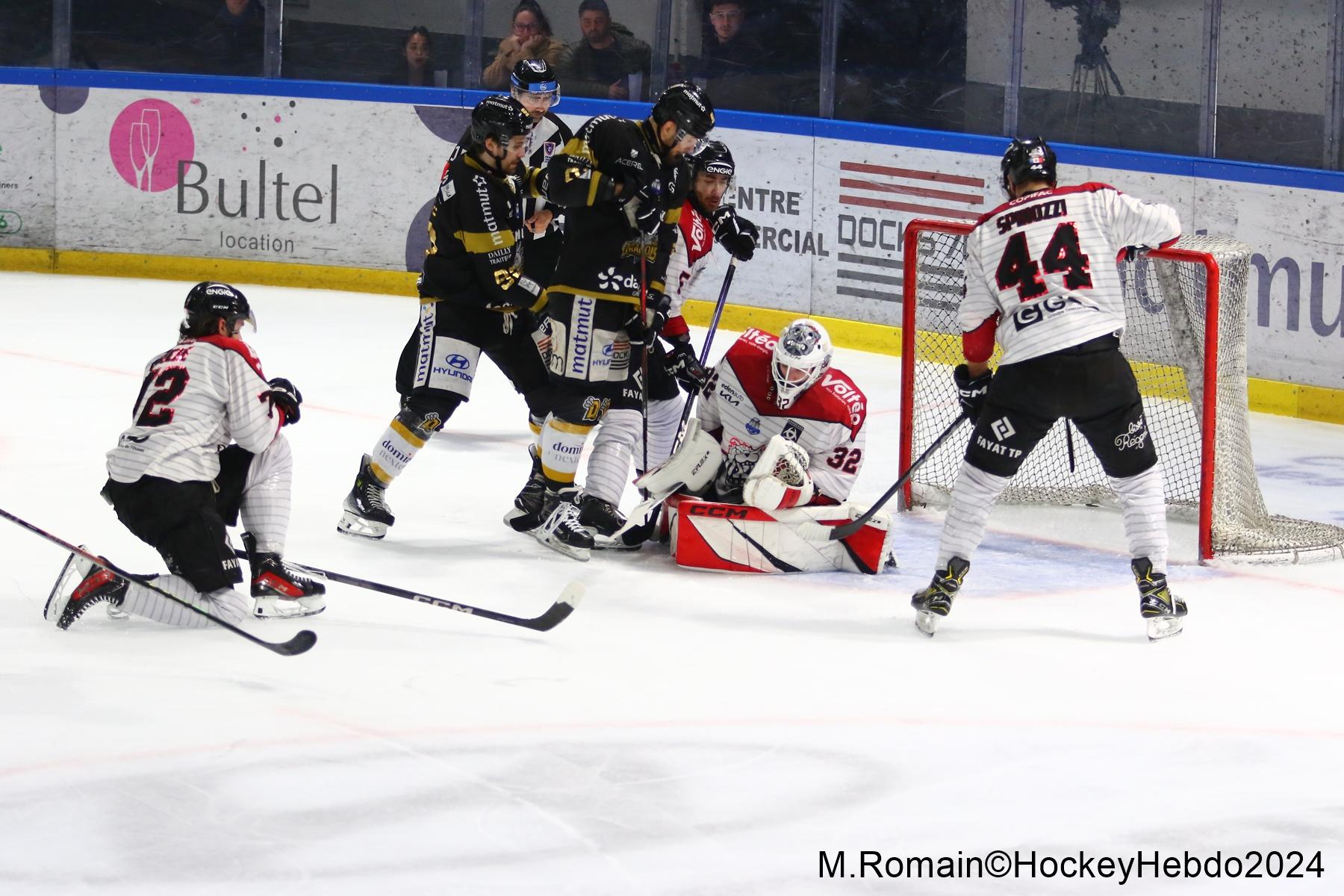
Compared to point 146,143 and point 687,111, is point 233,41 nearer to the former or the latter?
point 146,143

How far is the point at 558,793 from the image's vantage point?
3.24m

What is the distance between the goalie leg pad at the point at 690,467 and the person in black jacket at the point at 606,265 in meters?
0.22

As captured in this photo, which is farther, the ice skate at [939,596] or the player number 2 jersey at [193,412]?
the ice skate at [939,596]

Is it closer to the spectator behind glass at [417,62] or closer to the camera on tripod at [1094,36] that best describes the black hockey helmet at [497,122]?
the camera on tripod at [1094,36]

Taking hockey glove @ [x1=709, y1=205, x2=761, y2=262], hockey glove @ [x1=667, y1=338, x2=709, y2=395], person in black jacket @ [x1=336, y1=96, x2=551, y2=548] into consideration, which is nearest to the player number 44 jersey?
hockey glove @ [x1=667, y1=338, x2=709, y2=395]

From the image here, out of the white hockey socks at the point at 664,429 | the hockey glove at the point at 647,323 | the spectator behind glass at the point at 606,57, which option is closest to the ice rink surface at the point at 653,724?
the white hockey socks at the point at 664,429

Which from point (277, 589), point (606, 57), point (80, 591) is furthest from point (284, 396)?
point (606, 57)

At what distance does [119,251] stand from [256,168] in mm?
906

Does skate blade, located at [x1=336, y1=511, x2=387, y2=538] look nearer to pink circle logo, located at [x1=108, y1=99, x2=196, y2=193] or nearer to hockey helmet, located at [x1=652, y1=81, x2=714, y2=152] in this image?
hockey helmet, located at [x1=652, y1=81, x2=714, y2=152]

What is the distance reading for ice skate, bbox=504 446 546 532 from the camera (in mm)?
5168

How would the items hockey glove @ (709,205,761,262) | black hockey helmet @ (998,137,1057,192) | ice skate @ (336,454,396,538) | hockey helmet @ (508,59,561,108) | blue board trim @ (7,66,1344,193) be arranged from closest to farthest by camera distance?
1. black hockey helmet @ (998,137,1057,192)
2. ice skate @ (336,454,396,538)
3. hockey glove @ (709,205,761,262)
4. hockey helmet @ (508,59,561,108)
5. blue board trim @ (7,66,1344,193)

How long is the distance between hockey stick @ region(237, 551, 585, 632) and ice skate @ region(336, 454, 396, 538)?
81 cm

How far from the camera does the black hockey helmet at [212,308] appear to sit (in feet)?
13.1

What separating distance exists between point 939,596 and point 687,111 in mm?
1487
